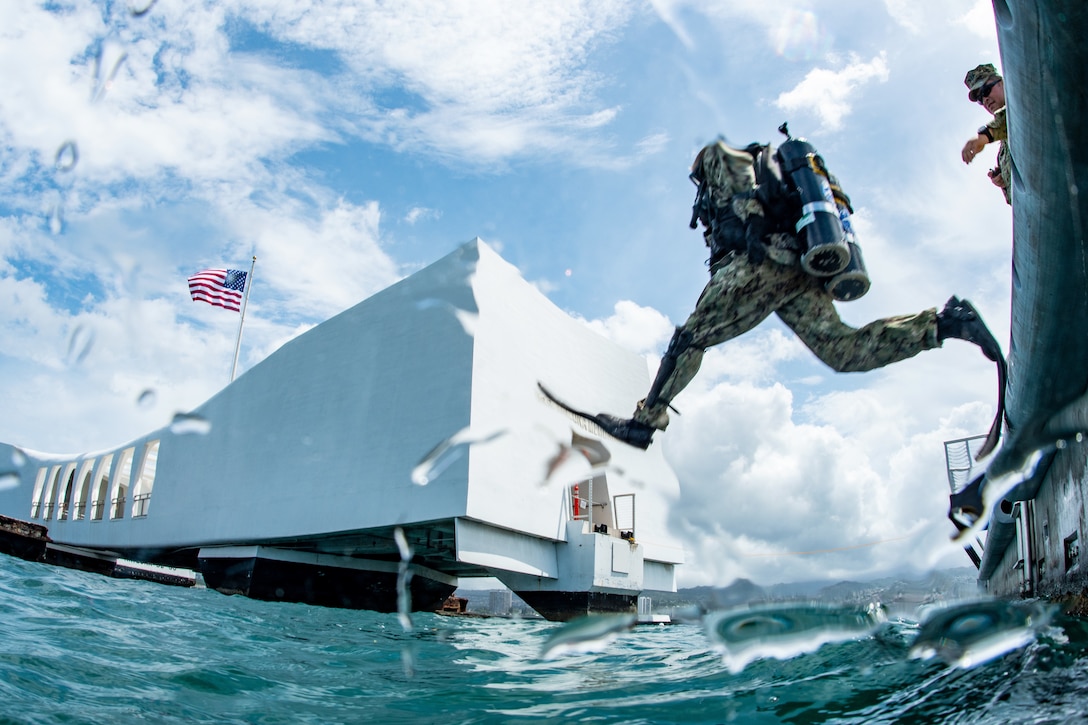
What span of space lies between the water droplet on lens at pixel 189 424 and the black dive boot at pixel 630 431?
24.9 meters

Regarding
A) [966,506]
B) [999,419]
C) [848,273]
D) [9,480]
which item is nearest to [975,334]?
[999,419]

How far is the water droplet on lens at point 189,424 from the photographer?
2462cm

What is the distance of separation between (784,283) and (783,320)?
0.79ft

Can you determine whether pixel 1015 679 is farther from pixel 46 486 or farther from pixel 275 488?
pixel 46 486

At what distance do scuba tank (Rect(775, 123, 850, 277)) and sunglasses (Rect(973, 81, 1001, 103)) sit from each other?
3.33ft

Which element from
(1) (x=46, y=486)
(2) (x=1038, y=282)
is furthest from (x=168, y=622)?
(1) (x=46, y=486)

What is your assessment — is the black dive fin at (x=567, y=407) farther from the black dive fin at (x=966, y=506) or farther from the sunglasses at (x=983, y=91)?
the sunglasses at (x=983, y=91)

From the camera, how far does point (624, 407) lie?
24156 millimetres

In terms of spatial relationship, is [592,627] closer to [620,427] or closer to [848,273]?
[620,427]

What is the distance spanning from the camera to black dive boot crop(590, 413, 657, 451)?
321 centimetres

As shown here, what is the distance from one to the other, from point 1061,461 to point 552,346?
18.7m

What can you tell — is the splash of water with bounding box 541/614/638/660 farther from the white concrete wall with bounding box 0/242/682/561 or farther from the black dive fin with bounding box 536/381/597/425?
the white concrete wall with bounding box 0/242/682/561

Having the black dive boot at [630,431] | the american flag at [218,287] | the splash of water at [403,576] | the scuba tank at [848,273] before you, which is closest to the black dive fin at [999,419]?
the scuba tank at [848,273]

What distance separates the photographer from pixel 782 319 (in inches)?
125
